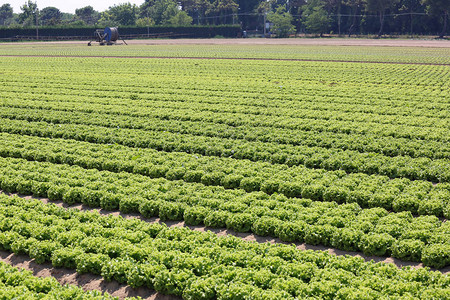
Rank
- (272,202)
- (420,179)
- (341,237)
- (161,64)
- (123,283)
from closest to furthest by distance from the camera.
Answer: (123,283)
(341,237)
(272,202)
(420,179)
(161,64)

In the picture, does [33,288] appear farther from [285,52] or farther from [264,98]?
[285,52]

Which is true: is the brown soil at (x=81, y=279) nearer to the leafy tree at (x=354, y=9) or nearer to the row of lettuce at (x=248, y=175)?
the row of lettuce at (x=248, y=175)

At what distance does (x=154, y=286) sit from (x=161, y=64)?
4039 centimetres

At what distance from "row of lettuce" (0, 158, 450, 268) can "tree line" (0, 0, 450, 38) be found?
102 meters

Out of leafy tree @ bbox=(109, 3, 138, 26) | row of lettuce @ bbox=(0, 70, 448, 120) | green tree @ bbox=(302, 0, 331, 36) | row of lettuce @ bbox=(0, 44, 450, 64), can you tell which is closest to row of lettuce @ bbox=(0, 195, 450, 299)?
row of lettuce @ bbox=(0, 70, 448, 120)

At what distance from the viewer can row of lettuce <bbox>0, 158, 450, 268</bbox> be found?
10.3m

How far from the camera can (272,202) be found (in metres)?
12.3

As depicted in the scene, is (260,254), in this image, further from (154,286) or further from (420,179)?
(420,179)

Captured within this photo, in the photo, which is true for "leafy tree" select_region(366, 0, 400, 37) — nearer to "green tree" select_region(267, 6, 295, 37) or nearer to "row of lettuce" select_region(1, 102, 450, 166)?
"green tree" select_region(267, 6, 295, 37)

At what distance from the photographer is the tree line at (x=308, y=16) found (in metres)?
116

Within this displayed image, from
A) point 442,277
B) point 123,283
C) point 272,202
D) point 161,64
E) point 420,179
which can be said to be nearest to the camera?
point 442,277

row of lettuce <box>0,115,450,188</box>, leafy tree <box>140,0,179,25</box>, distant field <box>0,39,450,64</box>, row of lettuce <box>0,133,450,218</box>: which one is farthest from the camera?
leafy tree <box>140,0,179,25</box>

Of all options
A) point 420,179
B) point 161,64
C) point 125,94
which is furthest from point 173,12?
point 420,179

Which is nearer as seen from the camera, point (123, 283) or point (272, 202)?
point (123, 283)
